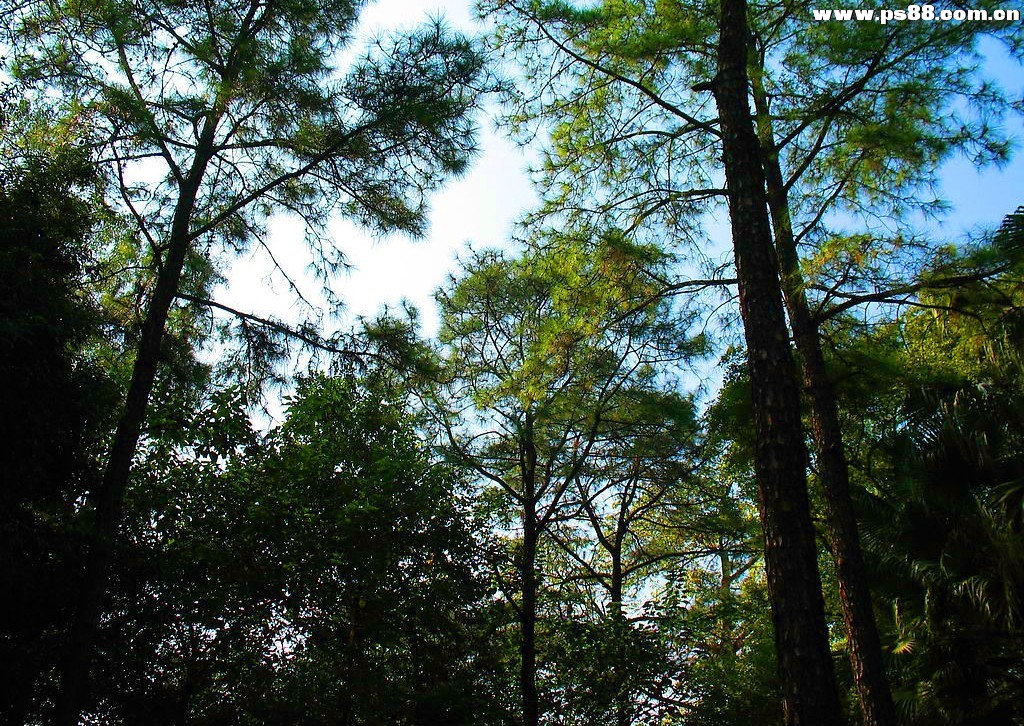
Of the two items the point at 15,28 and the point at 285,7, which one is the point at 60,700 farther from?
the point at 285,7

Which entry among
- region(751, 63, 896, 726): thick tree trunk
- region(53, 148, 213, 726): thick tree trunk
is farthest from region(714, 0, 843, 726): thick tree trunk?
region(53, 148, 213, 726): thick tree trunk

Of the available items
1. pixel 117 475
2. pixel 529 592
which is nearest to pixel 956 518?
pixel 529 592

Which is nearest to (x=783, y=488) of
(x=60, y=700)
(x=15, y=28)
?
(x=60, y=700)

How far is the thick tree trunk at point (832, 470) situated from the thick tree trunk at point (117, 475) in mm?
5065

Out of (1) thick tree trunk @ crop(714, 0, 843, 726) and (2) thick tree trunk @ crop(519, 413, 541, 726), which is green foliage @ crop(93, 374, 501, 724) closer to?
(2) thick tree trunk @ crop(519, 413, 541, 726)

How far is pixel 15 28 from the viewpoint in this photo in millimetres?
7016

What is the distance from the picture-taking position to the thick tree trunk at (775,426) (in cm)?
391

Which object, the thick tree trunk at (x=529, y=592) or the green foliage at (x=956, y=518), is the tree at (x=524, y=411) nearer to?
the thick tree trunk at (x=529, y=592)

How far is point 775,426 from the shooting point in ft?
14.6

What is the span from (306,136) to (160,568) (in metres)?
4.50

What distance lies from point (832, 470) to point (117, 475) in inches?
229

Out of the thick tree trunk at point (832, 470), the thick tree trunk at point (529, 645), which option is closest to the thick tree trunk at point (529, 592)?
the thick tree trunk at point (529, 645)

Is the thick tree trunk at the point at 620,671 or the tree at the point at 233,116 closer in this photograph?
the tree at the point at 233,116

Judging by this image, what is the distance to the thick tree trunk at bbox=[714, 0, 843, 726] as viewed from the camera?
12.8 ft
